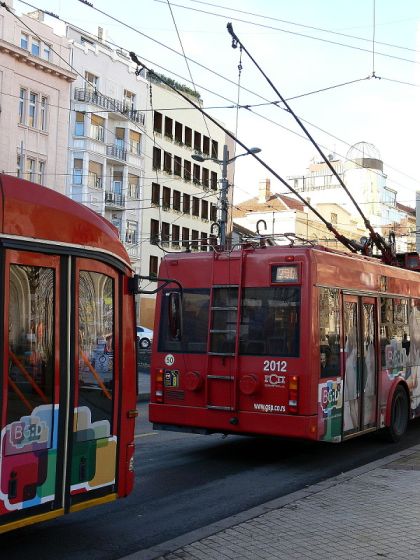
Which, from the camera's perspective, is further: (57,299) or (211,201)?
(211,201)

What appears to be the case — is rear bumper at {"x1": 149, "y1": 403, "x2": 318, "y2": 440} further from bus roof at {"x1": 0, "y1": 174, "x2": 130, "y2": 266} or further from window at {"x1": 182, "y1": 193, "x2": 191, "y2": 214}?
window at {"x1": 182, "y1": 193, "x2": 191, "y2": 214}

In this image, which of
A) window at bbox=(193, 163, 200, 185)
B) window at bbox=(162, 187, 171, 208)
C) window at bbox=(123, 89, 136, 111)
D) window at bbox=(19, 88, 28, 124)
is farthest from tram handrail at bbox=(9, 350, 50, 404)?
window at bbox=(193, 163, 200, 185)

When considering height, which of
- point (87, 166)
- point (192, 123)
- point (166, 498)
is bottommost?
point (166, 498)

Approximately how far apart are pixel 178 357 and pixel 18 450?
519cm

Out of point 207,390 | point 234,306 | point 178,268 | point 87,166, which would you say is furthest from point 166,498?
point 87,166

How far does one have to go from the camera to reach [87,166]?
45281 millimetres

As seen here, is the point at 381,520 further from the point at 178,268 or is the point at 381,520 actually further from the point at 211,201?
the point at 211,201

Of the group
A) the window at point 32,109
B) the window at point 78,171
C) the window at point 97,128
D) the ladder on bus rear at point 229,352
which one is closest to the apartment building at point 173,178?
the window at point 97,128

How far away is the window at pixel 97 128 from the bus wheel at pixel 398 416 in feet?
121

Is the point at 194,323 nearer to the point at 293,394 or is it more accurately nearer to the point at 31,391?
the point at 293,394

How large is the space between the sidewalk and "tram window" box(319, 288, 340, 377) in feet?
5.72

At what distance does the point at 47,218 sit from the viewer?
219 inches

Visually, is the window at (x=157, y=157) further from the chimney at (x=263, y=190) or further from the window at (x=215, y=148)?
the chimney at (x=263, y=190)

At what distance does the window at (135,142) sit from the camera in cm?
5031
